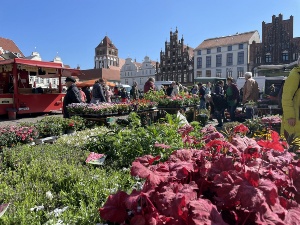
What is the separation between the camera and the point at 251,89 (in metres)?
9.81

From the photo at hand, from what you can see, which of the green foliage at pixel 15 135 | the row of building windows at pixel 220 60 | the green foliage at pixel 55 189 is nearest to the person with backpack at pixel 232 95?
the green foliage at pixel 15 135

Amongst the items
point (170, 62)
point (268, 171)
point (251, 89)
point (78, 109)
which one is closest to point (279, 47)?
point (170, 62)

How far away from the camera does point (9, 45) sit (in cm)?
5547

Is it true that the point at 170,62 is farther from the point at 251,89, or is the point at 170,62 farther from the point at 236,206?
the point at 236,206

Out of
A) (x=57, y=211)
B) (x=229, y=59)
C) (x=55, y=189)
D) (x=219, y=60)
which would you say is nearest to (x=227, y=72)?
(x=229, y=59)

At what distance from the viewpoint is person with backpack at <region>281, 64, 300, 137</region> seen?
3646mm

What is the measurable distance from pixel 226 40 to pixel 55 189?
65.6 m

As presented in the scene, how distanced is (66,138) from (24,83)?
11445mm

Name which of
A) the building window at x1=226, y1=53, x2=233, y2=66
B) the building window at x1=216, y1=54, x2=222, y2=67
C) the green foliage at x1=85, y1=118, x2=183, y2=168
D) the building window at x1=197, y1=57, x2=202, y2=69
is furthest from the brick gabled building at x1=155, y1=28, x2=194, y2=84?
the green foliage at x1=85, y1=118, x2=183, y2=168

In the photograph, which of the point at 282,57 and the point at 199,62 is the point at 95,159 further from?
the point at 199,62

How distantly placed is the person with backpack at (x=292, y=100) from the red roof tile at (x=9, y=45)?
190ft

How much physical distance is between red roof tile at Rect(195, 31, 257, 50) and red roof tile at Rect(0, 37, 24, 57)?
40362 mm

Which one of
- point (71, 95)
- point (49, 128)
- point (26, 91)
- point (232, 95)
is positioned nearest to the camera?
point (49, 128)

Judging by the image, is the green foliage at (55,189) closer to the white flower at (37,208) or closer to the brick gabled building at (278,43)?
Answer: the white flower at (37,208)
